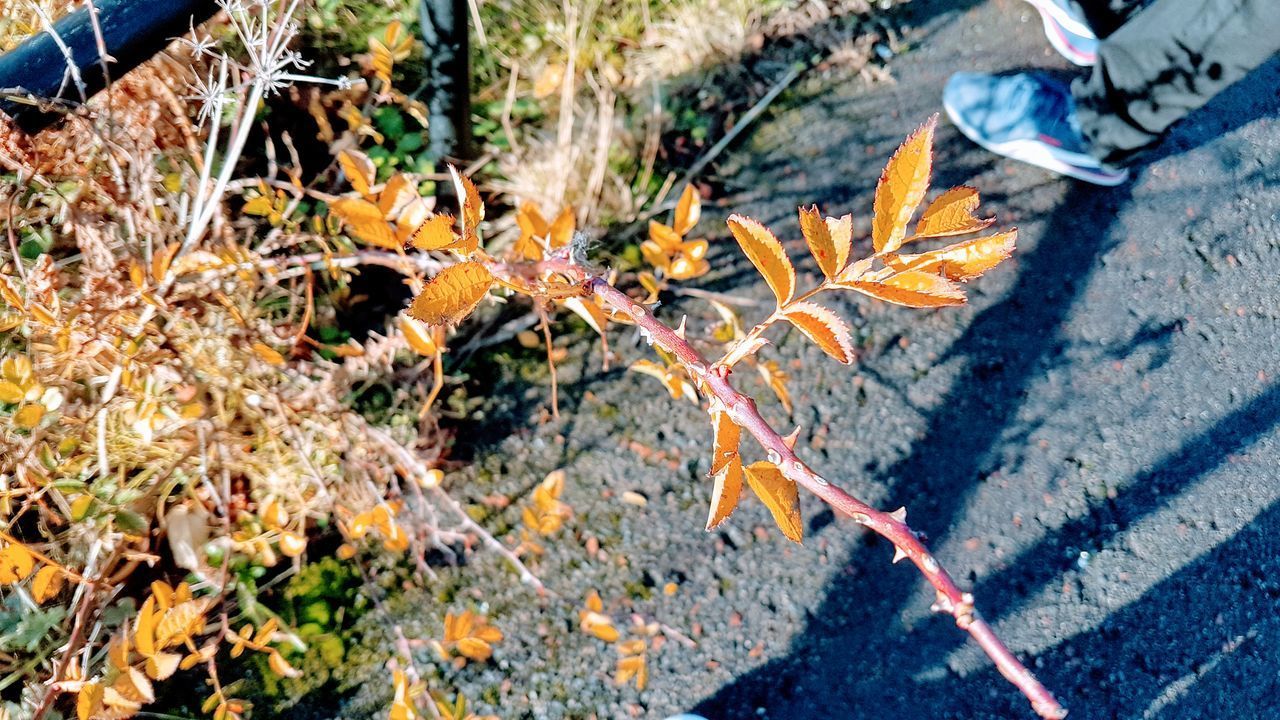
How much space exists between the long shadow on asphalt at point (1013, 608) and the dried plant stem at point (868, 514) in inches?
32.6

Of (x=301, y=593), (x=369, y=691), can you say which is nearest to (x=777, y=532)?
(x=369, y=691)

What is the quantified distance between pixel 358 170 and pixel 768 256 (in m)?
0.77

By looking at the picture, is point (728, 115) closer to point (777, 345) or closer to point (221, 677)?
point (777, 345)

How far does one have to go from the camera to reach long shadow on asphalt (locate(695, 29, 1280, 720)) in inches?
59.6

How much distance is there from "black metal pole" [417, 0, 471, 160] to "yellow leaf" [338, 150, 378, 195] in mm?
364

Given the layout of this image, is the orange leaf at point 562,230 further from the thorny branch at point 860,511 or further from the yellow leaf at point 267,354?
the yellow leaf at point 267,354

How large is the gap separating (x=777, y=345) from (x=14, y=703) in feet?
5.17

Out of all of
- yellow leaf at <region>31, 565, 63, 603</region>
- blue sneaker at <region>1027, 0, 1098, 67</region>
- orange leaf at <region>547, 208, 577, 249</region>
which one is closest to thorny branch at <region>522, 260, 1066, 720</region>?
orange leaf at <region>547, 208, 577, 249</region>

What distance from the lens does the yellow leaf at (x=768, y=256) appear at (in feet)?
2.48

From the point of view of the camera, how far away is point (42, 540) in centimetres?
147

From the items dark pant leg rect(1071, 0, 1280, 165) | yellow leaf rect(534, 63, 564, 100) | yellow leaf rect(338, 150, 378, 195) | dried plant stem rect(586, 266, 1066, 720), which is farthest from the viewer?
yellow leaf rect(534, 63, 564, 100)

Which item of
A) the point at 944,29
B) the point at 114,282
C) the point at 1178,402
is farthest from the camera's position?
the point at 944,29

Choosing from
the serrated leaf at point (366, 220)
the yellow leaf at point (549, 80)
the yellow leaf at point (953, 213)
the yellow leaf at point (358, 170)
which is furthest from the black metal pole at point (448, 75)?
the yellow leaf at point (953, 213)

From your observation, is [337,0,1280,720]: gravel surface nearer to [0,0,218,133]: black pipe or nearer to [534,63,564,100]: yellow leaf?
[534,63,564,100]: yellow leaf
